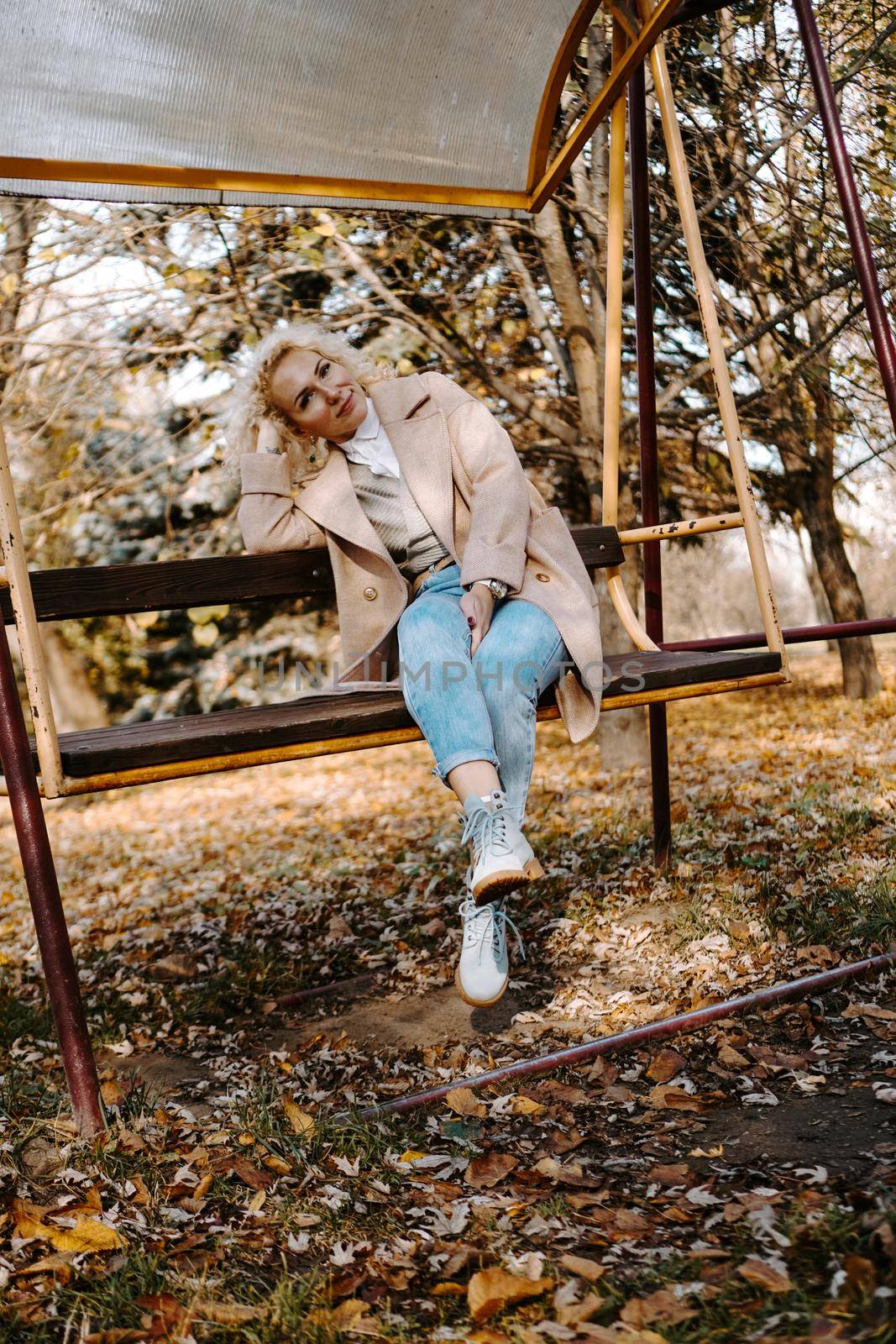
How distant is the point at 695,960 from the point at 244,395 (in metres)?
2.19

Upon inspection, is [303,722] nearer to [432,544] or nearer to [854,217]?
[432,544]

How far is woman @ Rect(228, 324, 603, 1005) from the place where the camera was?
2707mm

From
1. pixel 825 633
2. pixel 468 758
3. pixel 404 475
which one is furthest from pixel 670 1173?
pixel 404 475

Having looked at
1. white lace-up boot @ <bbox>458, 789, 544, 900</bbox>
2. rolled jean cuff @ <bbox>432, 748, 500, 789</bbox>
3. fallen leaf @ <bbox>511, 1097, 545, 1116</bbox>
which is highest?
rolled jean cuff @ <bbox>432, 748, 500, 789</bbox>

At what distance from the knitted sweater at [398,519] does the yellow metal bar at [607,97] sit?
1.23 meters

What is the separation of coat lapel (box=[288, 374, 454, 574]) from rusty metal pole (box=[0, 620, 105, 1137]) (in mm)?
1116

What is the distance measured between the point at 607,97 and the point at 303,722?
2.26 meters

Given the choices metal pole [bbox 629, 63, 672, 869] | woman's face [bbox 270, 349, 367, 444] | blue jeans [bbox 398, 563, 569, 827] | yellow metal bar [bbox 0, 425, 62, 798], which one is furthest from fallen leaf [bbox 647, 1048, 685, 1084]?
woman's face [bbox 270, 349, 367, 444]

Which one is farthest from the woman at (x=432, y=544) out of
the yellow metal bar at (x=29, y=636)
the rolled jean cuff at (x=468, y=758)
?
the yellow metal bar at (x=29, y=636)

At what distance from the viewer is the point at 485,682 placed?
2.75 meters

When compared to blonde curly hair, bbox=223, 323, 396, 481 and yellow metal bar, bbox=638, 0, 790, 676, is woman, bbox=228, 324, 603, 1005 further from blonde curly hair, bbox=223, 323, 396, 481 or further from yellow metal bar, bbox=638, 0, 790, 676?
yellow metal bar, bbox=638, 0, 790, 676

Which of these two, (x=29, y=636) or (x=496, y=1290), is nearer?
(x=496, y=1290)

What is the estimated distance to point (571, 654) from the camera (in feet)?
9.34

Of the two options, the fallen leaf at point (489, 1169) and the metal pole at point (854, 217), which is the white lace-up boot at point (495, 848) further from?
the metal pole at point (854, 217)
